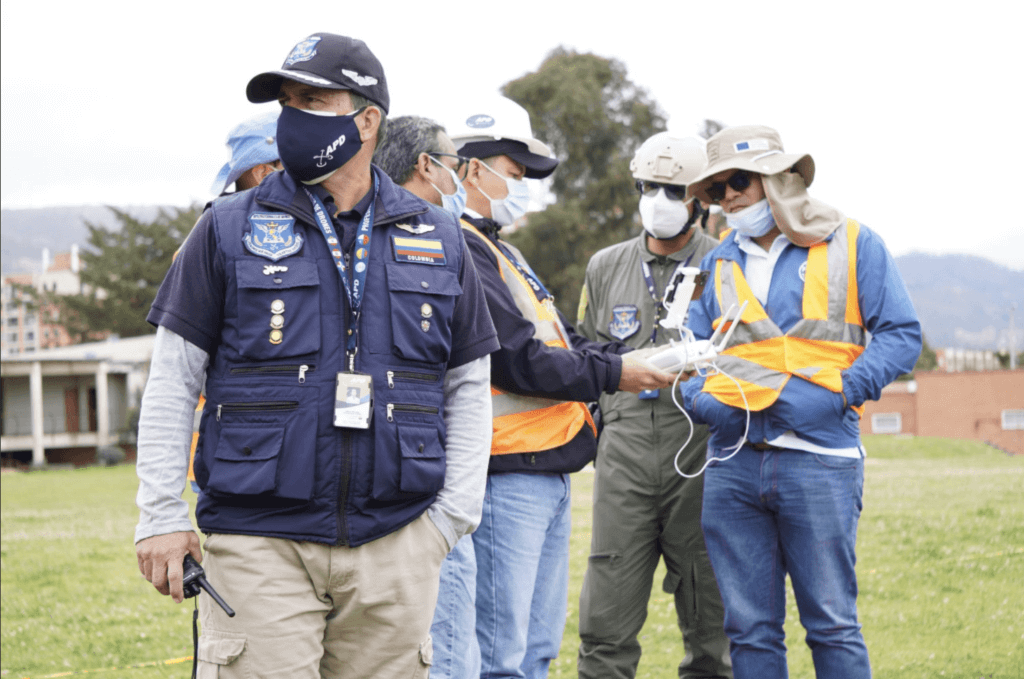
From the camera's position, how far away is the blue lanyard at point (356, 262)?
265cm

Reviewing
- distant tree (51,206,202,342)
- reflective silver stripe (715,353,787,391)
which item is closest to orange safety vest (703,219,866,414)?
reflective silver stripe (715,353,787,391)

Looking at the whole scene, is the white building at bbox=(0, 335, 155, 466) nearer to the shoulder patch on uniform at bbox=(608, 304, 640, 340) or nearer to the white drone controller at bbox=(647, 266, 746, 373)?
the shoulder patch on uniform at bbox=(608, 304, 640, 340)

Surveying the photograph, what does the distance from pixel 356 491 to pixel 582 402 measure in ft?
5.20

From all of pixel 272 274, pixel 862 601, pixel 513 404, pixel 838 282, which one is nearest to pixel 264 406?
pixel 272 274

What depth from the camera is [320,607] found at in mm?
2627

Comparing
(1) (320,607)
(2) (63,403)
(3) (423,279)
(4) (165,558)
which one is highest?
(3) (423,279)

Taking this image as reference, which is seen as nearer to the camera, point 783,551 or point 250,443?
point 250,443

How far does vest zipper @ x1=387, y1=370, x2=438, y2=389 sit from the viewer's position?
268 cm

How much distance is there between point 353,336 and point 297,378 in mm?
179

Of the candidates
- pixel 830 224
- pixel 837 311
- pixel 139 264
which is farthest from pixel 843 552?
pixel 139 264

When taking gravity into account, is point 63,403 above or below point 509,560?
below

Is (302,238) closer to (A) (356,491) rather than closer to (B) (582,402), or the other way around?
(A) (356,491)

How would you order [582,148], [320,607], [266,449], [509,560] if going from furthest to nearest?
[582,148] < [509,560] < [320,607] < [266,449]

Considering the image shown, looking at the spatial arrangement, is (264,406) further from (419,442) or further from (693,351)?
(693,351)
